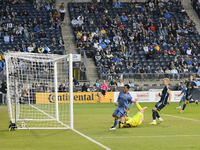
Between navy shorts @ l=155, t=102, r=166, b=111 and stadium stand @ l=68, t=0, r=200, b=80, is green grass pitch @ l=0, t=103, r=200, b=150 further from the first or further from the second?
stadium stand @ l=68, t=0, r=200, b=80

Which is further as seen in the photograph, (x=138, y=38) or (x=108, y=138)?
(x=138, y=38)

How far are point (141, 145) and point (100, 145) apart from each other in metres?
1.05

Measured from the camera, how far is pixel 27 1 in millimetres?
39344

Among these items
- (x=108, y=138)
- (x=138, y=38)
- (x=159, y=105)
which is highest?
(x=138, y=38)

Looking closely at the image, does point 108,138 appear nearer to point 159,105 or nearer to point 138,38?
point 159,105

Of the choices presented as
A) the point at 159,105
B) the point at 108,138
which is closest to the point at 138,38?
the point at 159,105

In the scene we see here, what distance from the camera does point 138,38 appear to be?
121 ft

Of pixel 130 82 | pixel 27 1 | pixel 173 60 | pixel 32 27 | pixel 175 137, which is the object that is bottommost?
pixel 175 137

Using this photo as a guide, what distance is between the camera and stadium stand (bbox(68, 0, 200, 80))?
32.3m

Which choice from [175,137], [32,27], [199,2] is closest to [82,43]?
[32,27]

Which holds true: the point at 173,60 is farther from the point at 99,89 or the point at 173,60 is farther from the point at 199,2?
the point at 199,2

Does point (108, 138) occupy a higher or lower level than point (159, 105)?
lower

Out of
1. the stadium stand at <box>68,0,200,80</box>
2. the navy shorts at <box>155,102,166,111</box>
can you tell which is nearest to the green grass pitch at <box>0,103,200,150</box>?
the navy shorts at <box>155,102,166,111</box>

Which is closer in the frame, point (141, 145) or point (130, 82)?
point (141, 145)
